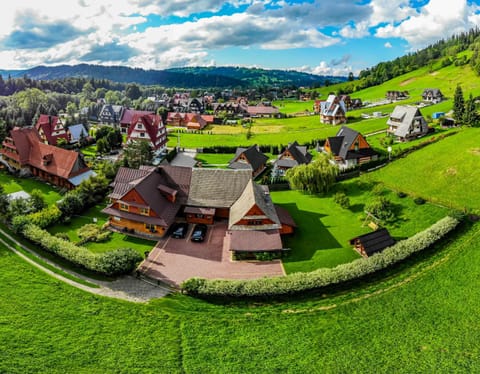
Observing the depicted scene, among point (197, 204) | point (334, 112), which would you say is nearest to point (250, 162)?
point (197, 204)

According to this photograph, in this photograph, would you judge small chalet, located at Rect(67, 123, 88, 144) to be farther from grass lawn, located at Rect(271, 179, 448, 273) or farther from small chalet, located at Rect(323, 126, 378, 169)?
small chalet, located at Rect(323, 126, 378, 169)

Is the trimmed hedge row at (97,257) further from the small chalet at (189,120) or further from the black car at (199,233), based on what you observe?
the small chalet at (189,120)

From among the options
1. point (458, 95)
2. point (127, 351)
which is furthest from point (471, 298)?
point (458, 95)

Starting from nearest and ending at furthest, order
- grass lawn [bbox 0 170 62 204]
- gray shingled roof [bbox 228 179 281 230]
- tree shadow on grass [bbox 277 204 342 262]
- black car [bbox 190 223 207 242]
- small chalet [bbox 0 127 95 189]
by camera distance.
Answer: tree shadow on grass [bbox 277 204 342 262] → gray shingled roof [bbox 228 179 281 230] → black car [bbox 190 223 207 242] → grass lawn [bbox 0 170 62 204] → small chalet [bbox 0 127 95 189]

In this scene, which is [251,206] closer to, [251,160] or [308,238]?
[308,238]

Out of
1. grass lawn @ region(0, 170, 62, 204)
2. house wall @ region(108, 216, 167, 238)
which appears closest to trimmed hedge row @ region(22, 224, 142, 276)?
house wall @ region(108, 216, 167, 238)
